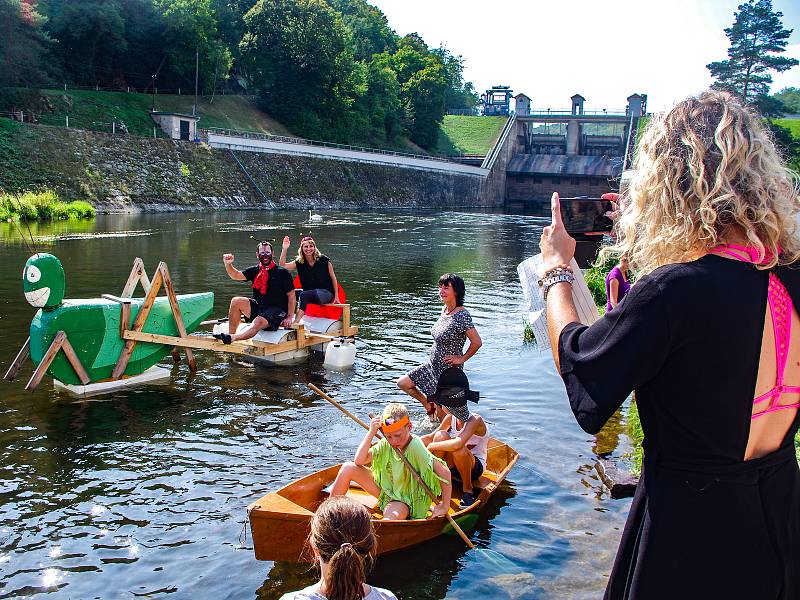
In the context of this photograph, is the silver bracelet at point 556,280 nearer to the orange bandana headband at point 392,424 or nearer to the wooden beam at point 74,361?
the orange bandana headband at point 392,424

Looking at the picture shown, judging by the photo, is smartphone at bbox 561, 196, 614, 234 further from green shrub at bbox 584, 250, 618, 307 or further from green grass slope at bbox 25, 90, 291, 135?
green grass slope at bbox 25, 90, 291, 135

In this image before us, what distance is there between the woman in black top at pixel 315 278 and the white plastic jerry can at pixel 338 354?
139 cm

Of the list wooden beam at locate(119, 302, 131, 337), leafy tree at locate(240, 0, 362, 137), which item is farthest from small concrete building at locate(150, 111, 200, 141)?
wooden beam at locate(119, 302, 131, 337)

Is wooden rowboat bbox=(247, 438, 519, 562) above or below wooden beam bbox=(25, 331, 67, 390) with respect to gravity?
below

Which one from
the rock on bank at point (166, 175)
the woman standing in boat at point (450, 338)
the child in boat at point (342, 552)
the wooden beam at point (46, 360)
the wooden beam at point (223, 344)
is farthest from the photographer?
the rock on bank at point (166, 175)

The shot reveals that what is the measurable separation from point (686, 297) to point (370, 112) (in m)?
84.6

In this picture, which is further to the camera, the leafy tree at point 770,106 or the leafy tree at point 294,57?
the leafy tree at point 294,57

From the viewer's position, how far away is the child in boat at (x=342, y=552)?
10.5 ft

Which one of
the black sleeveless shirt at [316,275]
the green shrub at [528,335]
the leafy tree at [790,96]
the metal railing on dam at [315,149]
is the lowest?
the green shrub at [528,335]

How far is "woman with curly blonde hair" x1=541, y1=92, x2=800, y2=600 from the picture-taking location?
7.00 feet

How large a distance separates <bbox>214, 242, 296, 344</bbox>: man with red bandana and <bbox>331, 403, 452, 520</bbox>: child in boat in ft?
20.1

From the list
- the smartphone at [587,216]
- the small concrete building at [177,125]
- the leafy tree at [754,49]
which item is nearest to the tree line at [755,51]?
the leafy tree at [754,49]

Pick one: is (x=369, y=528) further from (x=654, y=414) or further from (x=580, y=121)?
(x=580, y=121)

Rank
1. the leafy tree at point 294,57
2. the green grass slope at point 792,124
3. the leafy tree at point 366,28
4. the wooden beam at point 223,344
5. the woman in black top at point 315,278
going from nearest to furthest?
the wooden beam at point 223,344 < the woman in black top at point 315,278 < the leafy tree at point 294,57 < the green grass slope at point 792,124 < the leafy tree at point 366,28
